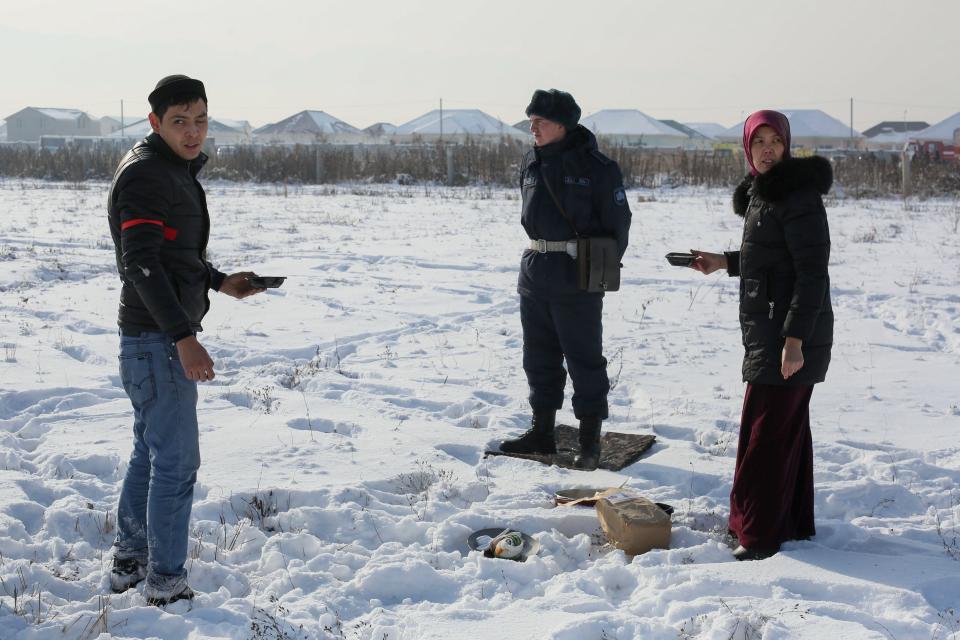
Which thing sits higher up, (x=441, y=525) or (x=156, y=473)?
(x=156, y=473)

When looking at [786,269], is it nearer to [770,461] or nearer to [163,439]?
A: [770,461]

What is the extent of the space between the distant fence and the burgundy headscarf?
2475 centimetres

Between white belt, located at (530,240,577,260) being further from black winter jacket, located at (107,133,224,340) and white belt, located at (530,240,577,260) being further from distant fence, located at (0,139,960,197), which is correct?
distant fence, located at (0,139,960,197)

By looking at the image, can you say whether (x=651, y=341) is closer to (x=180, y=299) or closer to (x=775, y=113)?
(x=775, y=113)

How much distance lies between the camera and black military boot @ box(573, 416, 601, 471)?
17.2 feet

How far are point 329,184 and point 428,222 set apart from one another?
14.0m

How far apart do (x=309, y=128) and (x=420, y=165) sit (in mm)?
56783

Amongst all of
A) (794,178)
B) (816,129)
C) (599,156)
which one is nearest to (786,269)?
(794,178)

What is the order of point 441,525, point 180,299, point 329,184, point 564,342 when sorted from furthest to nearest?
point 329,184 < point 564,342 < point 441,525 < point 180,299

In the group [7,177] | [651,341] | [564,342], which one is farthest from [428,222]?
[7,177]

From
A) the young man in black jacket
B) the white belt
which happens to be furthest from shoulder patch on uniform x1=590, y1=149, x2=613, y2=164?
the young man in black jacket

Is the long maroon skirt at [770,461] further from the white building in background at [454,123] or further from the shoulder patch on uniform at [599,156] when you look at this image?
the white building in background at [454,123]

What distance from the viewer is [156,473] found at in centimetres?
343

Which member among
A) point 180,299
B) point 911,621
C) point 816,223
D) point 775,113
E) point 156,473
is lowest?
point 911,621
